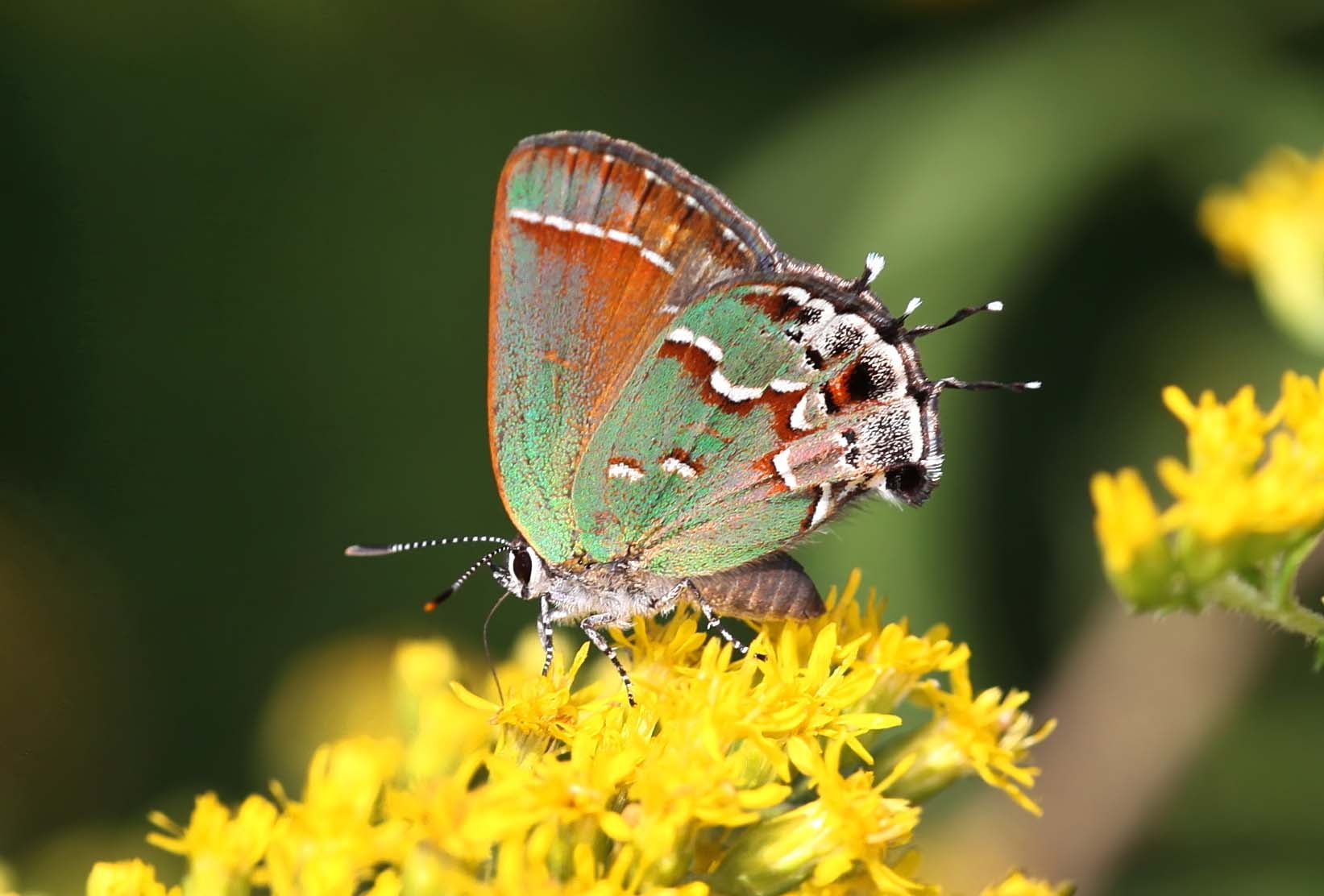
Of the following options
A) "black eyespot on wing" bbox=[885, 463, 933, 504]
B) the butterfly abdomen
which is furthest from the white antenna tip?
the butterfly abdomen

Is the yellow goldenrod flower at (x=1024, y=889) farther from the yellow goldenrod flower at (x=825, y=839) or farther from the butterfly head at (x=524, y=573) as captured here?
the butterfly head at (x=524, y=573)

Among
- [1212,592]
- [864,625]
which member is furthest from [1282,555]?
[864,625]

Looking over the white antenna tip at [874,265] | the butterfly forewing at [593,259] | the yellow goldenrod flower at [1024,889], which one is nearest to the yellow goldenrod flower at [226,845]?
the butterfly forewing at [593,259]

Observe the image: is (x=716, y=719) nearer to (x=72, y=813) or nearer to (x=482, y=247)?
(x=72, y=813)

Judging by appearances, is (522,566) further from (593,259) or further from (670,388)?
(593,259)

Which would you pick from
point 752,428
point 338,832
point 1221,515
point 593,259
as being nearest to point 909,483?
point 752,428
